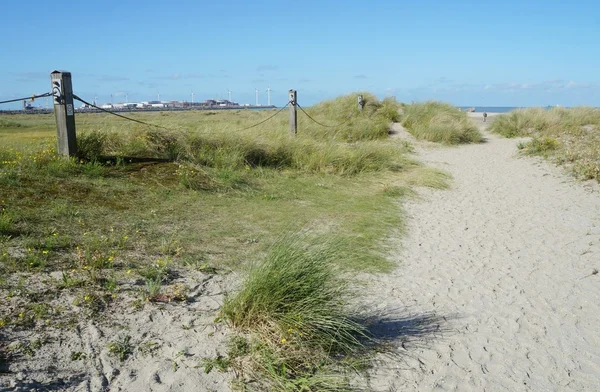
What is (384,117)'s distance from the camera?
68.6ft

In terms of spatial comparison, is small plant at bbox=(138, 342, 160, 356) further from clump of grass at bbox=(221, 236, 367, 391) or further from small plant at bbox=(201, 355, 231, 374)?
clump of grass at bbox=(221, 236, 367, 391)

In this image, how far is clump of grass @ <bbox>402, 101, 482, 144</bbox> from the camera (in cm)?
1752

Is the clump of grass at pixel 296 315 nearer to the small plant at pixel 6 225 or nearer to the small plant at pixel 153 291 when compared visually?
the small plant at pixel 153 291

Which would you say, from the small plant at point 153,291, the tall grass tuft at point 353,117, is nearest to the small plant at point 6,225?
the small plant at point 153,291

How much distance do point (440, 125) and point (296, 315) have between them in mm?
15400

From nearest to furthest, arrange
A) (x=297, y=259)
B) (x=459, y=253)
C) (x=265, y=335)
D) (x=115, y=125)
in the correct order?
(x=265, y=335), (x=297, y=259), (x=459, y=253), (x=115, y=125)

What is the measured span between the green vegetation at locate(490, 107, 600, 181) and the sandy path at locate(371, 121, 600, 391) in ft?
10.2

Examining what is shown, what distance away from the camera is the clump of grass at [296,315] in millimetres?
3350

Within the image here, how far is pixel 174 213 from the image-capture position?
21.2 ft

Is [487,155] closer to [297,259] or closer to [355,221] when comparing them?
[355,221]

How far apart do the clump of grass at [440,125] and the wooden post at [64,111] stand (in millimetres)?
12706

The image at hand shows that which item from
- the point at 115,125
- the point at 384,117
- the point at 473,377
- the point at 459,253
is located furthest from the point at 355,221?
the point at 384,117

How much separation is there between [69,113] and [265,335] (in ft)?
19.0

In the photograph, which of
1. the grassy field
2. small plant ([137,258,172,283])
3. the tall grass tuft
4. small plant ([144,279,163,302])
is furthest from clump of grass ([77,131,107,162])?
the tall grass tuft
